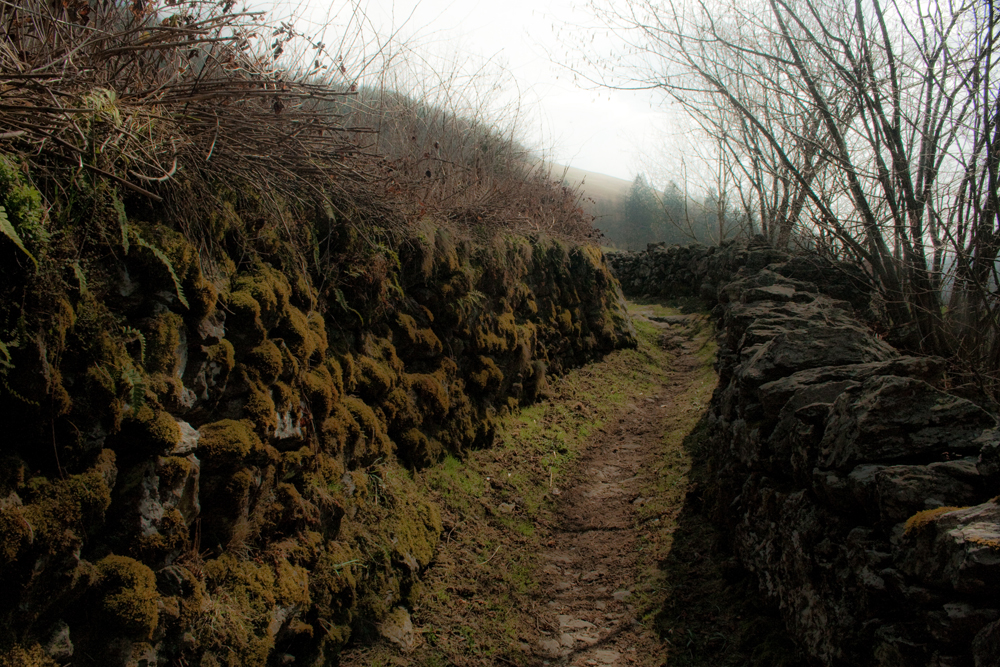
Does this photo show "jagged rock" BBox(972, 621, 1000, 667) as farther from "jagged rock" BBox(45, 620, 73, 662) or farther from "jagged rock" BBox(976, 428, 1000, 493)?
"jagged rock" BBox(45, 620, 73, 662)

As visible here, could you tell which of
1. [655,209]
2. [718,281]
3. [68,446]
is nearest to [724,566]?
[68,446]

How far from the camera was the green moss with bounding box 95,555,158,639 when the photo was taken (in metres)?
2.26

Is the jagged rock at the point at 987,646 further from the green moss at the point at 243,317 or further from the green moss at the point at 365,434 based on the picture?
the green moss at the point at 243,317

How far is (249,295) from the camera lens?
3359 mm

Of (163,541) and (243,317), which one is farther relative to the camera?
(243,317)

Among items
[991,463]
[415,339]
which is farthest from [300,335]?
[991,463]

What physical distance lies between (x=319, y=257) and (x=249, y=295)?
96 cm

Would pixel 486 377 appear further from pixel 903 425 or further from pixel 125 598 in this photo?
pixel 125 598

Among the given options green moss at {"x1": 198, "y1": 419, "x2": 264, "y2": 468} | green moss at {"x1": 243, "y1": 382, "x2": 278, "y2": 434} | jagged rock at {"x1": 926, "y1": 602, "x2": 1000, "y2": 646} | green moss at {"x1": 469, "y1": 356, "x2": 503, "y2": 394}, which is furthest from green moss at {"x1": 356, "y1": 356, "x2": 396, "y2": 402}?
jagged rock at {"x1": 926, "y1": 602, "x2": 1000, "y2": 646}

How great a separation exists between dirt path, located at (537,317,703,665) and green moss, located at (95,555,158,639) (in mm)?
2269

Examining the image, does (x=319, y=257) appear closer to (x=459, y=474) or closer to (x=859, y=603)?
(x=459, y=474)

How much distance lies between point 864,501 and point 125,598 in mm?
3239

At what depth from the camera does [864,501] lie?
2805mm

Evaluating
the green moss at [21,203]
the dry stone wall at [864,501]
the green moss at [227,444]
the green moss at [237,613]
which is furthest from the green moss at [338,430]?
the dry stone wall at [864,501]
